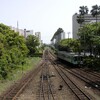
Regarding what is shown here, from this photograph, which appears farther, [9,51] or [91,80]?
[9,51]

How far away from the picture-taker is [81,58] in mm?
57500

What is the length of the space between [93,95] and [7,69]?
16.1m

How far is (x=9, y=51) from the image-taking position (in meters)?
45.4

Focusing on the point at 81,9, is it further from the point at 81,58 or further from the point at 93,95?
the point at 93,95

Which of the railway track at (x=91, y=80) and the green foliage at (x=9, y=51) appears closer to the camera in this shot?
the railway track at (x=91, y=80)

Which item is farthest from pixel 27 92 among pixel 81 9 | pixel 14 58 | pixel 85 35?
pixel 81 9

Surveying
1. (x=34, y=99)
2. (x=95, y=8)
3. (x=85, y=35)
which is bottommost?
(x=34, y=99)

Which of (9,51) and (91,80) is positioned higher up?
(9,51)

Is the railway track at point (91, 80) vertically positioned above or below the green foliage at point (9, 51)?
below

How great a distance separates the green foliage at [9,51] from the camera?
3675 cm

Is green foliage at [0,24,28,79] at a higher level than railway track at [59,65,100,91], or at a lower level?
higher

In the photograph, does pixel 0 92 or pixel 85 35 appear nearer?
pixel 0 92

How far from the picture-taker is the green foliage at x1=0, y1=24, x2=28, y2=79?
121ft

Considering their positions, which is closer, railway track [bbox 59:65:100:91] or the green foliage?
railway track [bbox 59:65:100:91]
